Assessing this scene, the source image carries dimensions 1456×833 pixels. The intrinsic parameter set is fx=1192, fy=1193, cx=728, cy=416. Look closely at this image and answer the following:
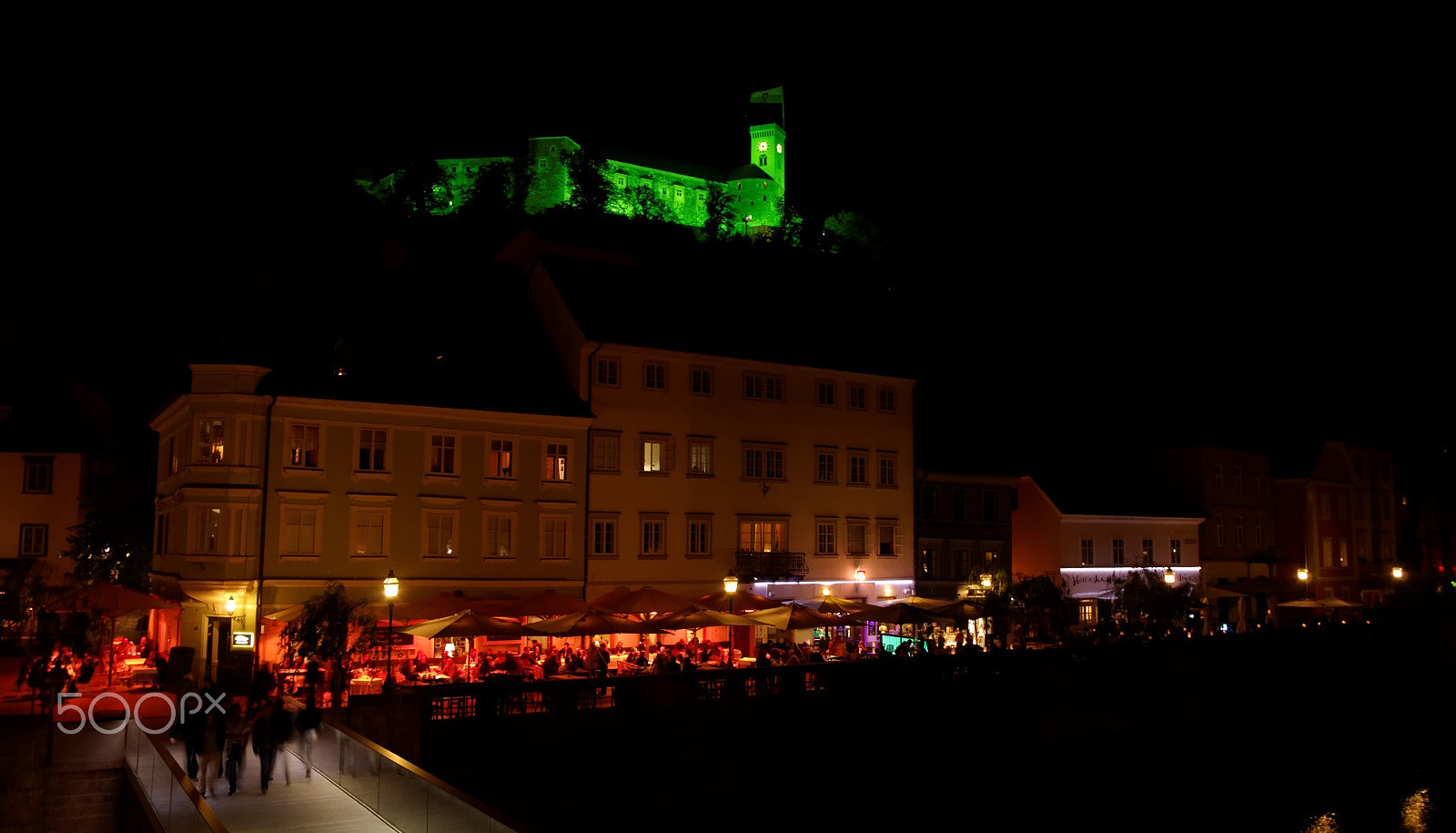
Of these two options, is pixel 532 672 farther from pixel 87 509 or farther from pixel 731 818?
pixel 87 509

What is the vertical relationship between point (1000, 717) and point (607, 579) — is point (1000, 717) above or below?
below

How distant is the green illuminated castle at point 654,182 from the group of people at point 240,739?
9570cm

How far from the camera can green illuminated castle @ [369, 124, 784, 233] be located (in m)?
120

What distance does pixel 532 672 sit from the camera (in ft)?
111

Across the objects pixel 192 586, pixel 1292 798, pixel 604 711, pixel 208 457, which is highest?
pixel 208 457

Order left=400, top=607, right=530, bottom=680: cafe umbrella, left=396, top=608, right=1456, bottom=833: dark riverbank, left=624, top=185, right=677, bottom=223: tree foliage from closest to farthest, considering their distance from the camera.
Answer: left=396, top=608, right=1456, bottom=833: dark riverbank < left=400, top=607, right=530, bottom=680: cafe umbrella < left=624, top=185, right=677, bottom=223: tree foliage

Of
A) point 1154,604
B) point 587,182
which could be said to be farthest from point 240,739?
point 587,182

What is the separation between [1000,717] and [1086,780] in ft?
10.0

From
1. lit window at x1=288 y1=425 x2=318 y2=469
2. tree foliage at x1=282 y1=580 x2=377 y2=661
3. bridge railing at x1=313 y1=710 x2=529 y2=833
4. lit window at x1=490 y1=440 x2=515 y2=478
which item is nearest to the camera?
bridge railing at x1=313 y1=710 x2=529 y2=833

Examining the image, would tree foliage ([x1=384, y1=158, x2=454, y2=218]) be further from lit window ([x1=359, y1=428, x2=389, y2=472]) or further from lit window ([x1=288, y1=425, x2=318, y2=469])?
lit window ([x1=288, y1=425, x2=318, y2=469])

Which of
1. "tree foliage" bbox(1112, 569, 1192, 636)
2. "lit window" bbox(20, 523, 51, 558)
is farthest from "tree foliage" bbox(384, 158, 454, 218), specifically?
"tree foliage" bbox(1112, 569, 1192, 636)

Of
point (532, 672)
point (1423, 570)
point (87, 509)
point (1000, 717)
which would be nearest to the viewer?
point (532, 672)

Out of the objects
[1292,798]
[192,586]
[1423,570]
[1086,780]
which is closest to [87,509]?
[192,586]

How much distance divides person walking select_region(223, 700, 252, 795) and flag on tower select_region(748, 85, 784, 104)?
448ft
